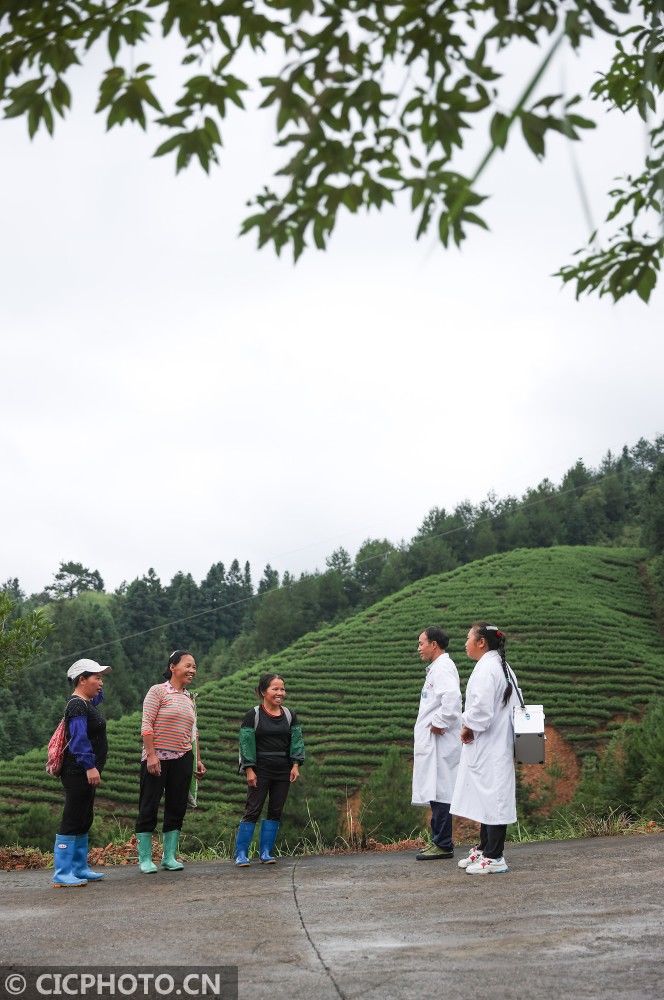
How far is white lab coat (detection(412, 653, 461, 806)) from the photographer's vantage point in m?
7.82

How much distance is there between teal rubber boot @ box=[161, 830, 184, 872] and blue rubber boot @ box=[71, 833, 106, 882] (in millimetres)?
599

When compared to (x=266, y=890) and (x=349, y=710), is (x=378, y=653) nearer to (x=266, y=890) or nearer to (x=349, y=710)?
(x=349, y=710)

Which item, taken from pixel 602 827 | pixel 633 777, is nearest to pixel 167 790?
pixel 602 827

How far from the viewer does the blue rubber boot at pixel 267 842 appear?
8.22 m

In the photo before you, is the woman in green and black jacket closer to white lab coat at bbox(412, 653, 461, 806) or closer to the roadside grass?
white lab coat at bbox(412, 653, 461, 806)

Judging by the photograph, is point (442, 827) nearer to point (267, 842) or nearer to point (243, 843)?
point (267, 842)

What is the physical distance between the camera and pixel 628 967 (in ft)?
12.8

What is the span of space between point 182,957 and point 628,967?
1.78 meters

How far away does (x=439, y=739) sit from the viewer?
796 centimetres

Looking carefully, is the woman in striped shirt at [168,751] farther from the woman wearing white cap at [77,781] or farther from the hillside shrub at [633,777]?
the hillside shrub at [633,777]

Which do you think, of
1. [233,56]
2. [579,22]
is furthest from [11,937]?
[579,22]

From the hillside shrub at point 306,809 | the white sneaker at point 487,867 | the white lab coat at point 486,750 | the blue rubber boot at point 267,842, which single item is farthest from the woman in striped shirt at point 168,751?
the hillside shrub at point 306,809

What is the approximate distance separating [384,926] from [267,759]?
10.2 ft

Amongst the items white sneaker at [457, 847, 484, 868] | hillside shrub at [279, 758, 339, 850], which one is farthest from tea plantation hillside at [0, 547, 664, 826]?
white sneaker at [457, 847, 484, 868]
